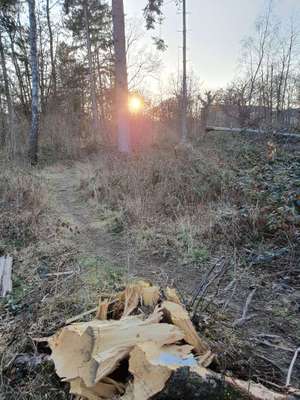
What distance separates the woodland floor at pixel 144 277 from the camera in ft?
5.11

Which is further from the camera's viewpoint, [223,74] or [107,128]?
[223,74]

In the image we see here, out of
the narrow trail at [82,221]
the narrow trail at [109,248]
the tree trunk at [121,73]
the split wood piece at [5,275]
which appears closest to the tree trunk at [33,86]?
the narrow trail at [82,221]

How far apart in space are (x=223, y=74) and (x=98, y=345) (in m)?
21.1

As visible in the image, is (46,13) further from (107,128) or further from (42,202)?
(42,202)

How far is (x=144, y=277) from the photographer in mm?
2773

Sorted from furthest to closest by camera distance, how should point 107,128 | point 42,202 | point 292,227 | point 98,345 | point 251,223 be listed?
point 107,128 < point 42,202 < point 251,223 < point 292,227 < point 98,345

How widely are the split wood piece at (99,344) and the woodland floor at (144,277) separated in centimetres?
19

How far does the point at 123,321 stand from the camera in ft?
5.14

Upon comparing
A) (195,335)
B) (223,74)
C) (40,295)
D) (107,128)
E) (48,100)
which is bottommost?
(40,295)

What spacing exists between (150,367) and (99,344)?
300 millimetres

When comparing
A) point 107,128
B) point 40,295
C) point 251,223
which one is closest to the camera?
point 40,295

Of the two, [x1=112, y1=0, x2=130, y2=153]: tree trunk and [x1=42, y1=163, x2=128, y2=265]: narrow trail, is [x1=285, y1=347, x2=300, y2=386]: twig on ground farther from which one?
[x1=112, y1=0, x2=130, y2=153]: tree trunk

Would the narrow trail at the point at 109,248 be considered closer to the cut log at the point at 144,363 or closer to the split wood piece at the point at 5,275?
the split wood piece at the point at 5,275

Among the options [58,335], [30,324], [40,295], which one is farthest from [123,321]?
[40,295]
